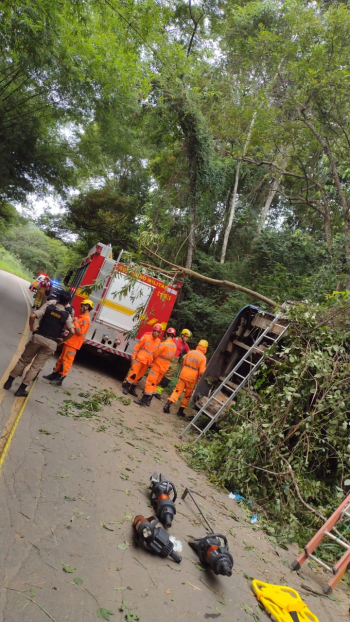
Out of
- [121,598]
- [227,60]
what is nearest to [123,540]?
[121,598]

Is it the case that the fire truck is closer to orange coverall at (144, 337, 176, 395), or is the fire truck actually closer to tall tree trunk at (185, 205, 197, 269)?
orange coverall at (144, 337, 176, 395)

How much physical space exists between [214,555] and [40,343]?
3.64m

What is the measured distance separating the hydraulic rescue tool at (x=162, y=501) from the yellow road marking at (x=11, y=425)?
1.55m

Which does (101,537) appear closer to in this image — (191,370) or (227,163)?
(191,370)

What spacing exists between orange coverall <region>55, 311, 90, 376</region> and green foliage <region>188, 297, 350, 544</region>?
8.56 feet

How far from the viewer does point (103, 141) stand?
1773 centimetres

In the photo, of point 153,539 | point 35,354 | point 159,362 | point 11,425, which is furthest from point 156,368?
point 153,539

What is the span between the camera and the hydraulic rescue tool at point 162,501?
12.0 ft

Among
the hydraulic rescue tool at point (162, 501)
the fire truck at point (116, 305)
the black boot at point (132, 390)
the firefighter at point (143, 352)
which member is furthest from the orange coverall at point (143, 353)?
the hydraulic rescue tool at point (162, 501)

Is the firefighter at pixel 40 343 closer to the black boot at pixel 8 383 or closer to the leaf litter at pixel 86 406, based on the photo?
the black boot at pixel 8 383

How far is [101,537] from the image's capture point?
3.17 meters

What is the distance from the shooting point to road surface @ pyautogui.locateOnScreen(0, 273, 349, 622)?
99.1 inches

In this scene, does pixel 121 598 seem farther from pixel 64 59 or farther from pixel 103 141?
pixel 103 141

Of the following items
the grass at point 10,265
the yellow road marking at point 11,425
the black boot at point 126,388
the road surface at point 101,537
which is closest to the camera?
the road surface at point 101,537
